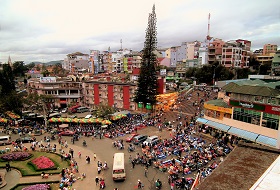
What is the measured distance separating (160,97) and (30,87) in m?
38.2

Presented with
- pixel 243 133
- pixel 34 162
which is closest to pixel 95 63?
pixel 34 162

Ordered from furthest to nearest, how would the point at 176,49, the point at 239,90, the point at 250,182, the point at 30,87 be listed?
the point at 176,49
the point at 30,87
the point at 239,90
the point at 250,182

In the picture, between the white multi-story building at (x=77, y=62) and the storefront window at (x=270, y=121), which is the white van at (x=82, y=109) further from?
the white multi-story building at (x=77, y=62)

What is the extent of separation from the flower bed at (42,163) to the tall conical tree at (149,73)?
2247 centimetres

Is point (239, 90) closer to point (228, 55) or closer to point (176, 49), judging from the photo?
point (228, 55)

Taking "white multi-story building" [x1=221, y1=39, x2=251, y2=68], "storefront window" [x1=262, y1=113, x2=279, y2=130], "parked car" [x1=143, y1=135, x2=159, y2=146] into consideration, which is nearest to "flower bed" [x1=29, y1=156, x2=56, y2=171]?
"parked car" [x1=143, y1=135, x2=159, y2=146]

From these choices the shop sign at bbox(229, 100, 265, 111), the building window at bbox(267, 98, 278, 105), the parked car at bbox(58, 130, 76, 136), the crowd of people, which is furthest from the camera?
the parked car at bbox(58, 130, 76, 136)

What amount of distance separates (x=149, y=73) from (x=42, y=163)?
1034 inches

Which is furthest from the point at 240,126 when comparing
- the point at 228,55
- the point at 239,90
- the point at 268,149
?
the point at 228,55

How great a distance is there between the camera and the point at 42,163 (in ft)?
67.1

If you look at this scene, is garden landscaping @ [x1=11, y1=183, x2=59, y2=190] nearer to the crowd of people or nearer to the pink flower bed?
the crowd of people

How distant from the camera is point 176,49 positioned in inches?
3875

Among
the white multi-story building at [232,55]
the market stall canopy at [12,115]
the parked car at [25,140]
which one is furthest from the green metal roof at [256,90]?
the market stall canopy at [12,115]

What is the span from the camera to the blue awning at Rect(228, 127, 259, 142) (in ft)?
71.2
